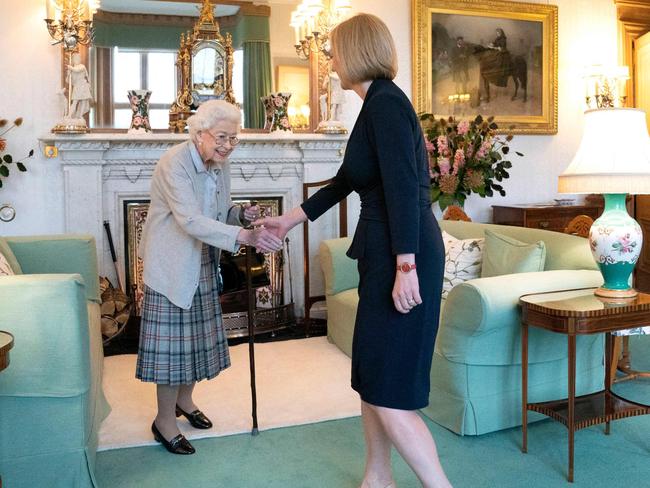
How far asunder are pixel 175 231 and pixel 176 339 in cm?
42

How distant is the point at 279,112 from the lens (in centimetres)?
503

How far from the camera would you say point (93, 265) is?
147 inches

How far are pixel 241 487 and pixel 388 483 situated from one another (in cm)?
55

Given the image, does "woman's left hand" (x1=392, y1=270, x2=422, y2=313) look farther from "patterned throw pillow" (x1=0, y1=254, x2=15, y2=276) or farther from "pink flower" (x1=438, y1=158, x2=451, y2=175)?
"pink flower" (x1=438, y1=158, x2=451, y2=175)

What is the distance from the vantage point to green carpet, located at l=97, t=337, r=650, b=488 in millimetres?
2443

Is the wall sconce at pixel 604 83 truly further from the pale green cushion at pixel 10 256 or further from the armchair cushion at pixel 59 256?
the pale green cushion at pixel 10 256

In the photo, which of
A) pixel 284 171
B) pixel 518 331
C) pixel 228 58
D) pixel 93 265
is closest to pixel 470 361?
pixel 518 331

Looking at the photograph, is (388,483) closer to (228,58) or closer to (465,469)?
(465,469)

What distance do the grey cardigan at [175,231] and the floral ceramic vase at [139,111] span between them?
7.29ft

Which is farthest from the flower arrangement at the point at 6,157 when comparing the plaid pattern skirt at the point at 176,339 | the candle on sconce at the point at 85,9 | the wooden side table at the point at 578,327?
the wooden side table at the point at 578,327

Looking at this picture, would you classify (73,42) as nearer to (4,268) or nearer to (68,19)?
(68,19)

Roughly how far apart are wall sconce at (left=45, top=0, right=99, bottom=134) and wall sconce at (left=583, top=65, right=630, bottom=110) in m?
3.96

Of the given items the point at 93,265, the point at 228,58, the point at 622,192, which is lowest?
the point at 93,265

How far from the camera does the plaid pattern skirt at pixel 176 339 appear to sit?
8.65 feet
